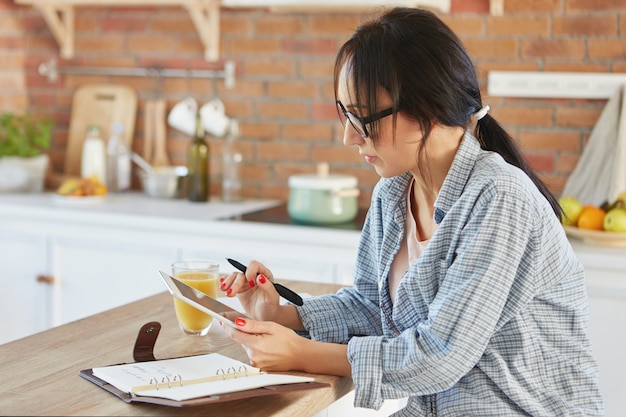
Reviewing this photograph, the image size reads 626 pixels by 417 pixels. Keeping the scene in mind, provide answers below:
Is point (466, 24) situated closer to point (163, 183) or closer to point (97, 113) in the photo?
point (163, 183)

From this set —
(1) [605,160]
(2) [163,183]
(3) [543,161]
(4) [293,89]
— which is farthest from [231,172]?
(1) [605,160]

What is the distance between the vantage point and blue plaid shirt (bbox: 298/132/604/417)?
1429mm

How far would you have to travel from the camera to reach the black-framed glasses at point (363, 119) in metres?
1.54

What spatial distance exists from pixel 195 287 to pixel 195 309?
0.08m

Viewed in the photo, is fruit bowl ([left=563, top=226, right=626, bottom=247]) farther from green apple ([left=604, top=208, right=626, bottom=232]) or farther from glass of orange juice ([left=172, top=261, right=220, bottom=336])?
glass of orange juice ([left=172, top=261, right=220, bottom=336])

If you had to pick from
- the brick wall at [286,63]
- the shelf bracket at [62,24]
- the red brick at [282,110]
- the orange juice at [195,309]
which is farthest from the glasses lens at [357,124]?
the shelf bracket at [62,24]

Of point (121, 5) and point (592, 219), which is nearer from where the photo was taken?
point (592, 219)

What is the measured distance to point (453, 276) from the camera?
4.78 feet

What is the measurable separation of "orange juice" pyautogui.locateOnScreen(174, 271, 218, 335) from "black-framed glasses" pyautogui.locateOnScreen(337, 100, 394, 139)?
431 millimetres

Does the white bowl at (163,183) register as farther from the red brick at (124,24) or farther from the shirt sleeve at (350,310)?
the shirt sleeve at (350,310)

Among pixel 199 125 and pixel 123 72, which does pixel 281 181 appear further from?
pixel 123 72

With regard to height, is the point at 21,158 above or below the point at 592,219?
above

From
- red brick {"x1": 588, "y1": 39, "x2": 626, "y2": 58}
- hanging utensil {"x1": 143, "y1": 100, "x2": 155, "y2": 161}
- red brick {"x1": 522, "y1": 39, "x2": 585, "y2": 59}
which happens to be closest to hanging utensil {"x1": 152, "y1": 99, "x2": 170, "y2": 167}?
hanging utensil {"x1": 143, "y1": 100, "x2": 155, "y2": 161}

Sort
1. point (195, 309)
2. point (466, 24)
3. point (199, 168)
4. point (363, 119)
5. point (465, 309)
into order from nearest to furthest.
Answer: point (465, 309) → point (363, 119) → point (195, 309) → point (466, 24) → point (199, 168)
